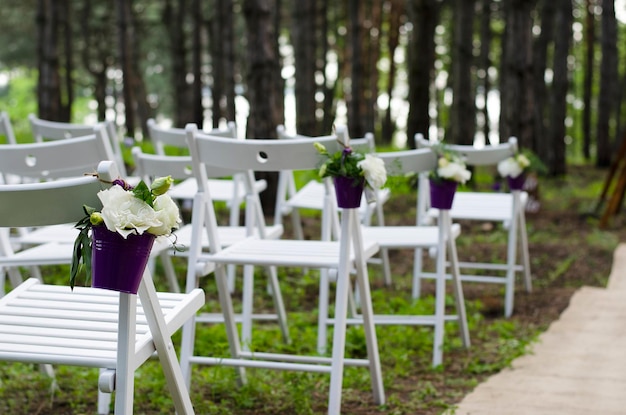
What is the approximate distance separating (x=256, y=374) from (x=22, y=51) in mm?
23110

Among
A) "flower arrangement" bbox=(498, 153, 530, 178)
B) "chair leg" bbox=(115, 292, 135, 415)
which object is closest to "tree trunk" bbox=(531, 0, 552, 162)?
"flower arrangement" bbox=(498, 153, 530, 178)

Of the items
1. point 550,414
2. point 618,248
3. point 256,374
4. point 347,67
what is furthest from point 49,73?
point 347,67

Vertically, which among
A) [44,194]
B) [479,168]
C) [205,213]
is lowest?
[479,168]

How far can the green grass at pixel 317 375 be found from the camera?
187 inches

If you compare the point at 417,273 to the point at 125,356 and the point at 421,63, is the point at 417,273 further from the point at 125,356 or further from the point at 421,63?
the point at 421,63

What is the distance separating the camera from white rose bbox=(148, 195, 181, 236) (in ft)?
8.83

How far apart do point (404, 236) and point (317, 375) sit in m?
1.00

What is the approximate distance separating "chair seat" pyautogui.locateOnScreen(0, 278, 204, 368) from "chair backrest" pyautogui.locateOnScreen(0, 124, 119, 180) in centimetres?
→ 83

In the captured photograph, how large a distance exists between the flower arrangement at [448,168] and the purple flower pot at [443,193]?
21 millimetres

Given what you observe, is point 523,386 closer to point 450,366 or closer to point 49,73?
point 450,366

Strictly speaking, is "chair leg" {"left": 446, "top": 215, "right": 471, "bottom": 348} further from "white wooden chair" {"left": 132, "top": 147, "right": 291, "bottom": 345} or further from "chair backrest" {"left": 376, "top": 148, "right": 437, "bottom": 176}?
"white wooden chair" {"left": 132, "top": 147, "right": 291, "bottom": 345}

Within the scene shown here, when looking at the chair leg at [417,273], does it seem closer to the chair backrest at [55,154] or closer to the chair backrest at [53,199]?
the chair backrest at [55,154]

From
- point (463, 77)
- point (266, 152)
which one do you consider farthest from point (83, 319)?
point (463, 77)

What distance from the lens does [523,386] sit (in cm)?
502
